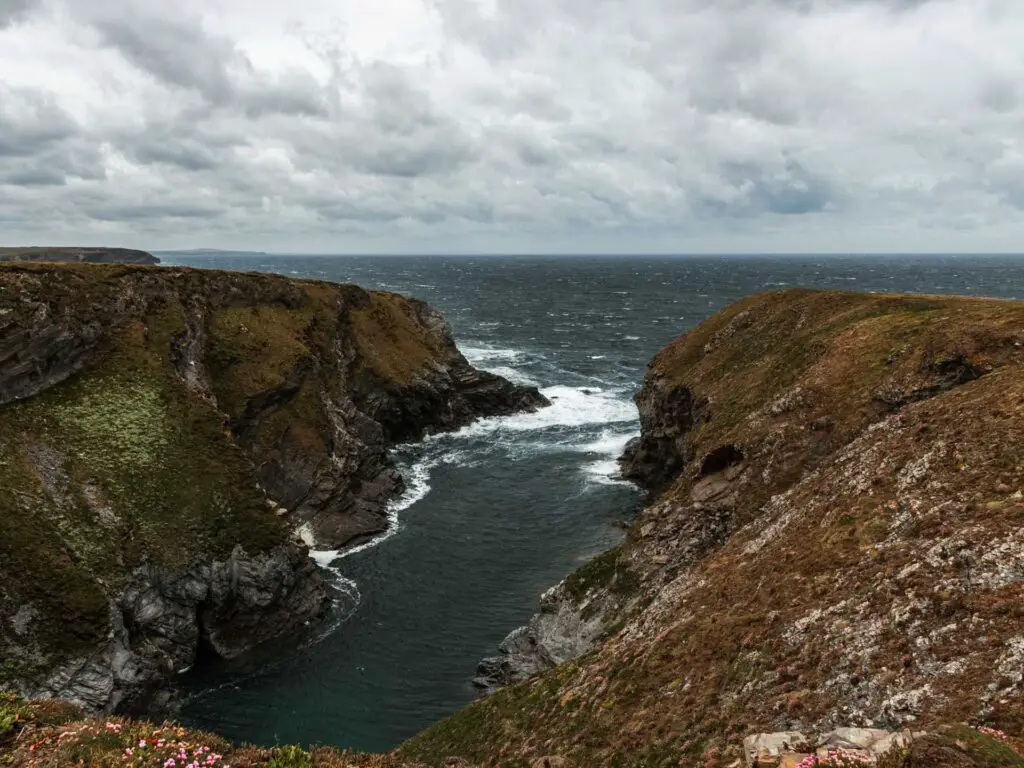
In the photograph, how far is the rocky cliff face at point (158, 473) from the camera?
34.0m

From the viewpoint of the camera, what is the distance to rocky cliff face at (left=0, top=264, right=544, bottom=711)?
33969 mm

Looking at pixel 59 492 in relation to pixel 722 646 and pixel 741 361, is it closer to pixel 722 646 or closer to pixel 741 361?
pixel 722 646

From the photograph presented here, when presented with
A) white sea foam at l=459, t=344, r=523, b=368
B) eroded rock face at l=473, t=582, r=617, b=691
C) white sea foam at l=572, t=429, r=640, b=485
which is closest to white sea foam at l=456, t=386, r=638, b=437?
white sea foam at l=572, t=429, r=640, b=485

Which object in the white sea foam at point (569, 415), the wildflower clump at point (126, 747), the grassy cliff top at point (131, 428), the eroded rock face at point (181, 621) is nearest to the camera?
the wildflower clump at point (126, 747)

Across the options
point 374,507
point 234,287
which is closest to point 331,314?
point 234,287

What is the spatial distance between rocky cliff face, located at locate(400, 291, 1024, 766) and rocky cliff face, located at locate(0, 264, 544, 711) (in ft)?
65.1

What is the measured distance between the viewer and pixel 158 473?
43156mm

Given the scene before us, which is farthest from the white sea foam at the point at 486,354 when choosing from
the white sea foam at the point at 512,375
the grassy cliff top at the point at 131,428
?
the grassy cliff top at the point at 131,428

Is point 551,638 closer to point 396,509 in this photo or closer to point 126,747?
point 126,747

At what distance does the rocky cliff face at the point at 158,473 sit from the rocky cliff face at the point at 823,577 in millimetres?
19852

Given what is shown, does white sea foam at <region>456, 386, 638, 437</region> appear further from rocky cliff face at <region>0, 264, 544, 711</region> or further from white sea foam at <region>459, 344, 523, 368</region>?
white sea foam at <region>459, 344, 523, 368</region>

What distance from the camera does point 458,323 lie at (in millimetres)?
169875

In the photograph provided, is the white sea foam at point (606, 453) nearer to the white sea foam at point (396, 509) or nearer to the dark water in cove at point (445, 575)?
the dark water in cove at point (445, 575)

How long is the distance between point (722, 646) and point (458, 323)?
15410 centimetres
